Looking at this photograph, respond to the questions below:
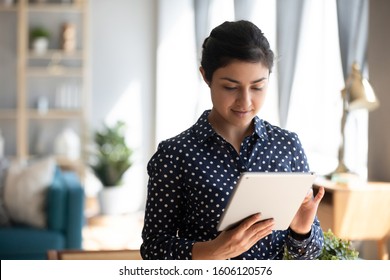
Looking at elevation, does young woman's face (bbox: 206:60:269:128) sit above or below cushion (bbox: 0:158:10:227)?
above

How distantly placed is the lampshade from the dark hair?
1.64 meters

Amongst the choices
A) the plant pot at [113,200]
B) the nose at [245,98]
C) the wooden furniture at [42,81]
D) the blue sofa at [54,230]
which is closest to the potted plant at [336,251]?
the nose at [245,98]

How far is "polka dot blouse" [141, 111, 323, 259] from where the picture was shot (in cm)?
98

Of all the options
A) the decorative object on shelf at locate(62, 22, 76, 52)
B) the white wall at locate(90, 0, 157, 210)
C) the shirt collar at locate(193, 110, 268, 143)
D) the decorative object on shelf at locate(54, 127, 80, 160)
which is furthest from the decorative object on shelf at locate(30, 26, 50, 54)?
the shirt collar at locate(193, 110, 268, 143)

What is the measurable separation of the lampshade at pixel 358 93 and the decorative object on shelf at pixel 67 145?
8.14 ft

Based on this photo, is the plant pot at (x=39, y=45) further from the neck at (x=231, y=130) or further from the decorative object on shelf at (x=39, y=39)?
the neck at (x=231, y=130)

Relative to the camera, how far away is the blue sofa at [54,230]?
2.79m

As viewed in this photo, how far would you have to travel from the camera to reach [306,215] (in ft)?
3.23

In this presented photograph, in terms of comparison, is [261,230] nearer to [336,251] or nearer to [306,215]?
[306,215]

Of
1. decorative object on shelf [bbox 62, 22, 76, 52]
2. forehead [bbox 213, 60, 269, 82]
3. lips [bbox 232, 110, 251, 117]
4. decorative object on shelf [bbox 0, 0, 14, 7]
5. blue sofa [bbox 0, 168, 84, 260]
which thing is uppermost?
decorative object on shelf [bbox 0, 0, 14, 7]

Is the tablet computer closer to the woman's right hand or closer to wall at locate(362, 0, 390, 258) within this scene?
the woman's right hand

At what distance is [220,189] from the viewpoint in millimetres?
989
